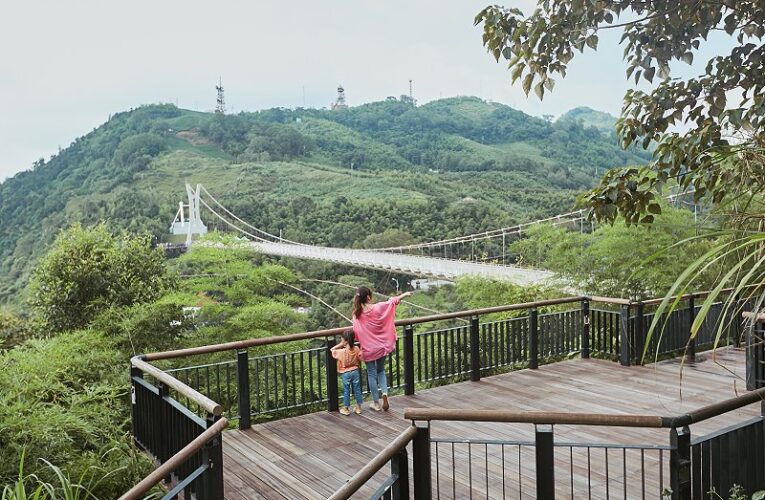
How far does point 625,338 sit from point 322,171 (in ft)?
127

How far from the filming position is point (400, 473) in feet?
10.0

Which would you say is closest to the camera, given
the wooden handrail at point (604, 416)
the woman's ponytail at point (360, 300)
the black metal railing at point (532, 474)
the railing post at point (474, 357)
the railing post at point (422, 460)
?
the wooden handrail at point (604, 416)

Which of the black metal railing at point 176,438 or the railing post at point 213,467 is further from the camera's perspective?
the railing post at point 213,467

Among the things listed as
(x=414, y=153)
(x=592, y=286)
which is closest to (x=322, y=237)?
(x=414, y=153)

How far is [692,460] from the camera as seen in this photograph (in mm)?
2924

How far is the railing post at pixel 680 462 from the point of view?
112 inches

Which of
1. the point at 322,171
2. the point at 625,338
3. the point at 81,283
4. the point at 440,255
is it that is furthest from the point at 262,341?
the point at 322,171

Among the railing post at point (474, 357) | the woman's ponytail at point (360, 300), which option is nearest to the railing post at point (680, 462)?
the woman's ponytail at point (360, 300)

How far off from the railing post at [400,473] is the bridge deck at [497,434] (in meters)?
0.59

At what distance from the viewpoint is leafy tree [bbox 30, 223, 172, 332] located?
12.3m

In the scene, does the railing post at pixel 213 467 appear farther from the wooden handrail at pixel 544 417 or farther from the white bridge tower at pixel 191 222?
the white bridge tower at pixel 191 222

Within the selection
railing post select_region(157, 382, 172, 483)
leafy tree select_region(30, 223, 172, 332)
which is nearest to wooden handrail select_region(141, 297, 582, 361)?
railing post select_region(157, 382, 172, 483)

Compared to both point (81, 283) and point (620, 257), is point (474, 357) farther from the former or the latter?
point (81, 283)

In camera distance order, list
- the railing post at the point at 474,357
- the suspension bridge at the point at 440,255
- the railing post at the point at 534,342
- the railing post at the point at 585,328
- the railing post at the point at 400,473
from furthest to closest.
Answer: the suspension bridge at the point at 440,255, the railing post at the point at 585,328, the railing post at the point at 534,342, the railing post at the point at 474,357, the railing post at the point at 400,473
